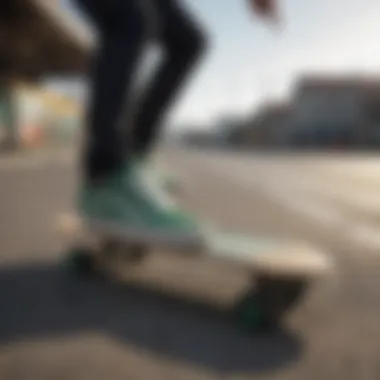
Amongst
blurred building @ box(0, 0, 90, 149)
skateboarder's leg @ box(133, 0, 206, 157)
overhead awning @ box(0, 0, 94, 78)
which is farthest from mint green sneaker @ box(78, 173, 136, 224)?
overhead awning @ box(0, 0, 94, 78)

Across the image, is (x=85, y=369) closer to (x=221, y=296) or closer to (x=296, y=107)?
(x=221, y=296)

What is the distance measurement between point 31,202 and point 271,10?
2.29 m

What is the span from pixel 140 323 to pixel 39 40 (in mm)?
17859

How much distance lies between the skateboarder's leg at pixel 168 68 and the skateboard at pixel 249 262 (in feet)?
1.23

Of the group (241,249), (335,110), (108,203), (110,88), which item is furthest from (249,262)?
(335,110)

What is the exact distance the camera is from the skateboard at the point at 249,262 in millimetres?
1378

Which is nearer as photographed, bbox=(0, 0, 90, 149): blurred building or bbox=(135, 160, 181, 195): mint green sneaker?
bbox=(135, 160, 181, 195): mint green sneaker

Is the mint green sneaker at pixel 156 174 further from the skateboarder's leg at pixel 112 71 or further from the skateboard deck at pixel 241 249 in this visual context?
the skateboard deck at pixel 241 249

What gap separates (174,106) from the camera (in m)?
2.21

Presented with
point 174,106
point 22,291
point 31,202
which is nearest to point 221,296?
point 22,291

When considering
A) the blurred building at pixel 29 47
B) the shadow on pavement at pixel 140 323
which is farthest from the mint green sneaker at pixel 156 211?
the blurred building at pixel 29 47

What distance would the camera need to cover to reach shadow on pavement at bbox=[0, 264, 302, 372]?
1221 millimetres

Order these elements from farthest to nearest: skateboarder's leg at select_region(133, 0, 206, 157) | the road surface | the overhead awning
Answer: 1. the overhead awning
2. skateboarder's leg at select_region(133, 0, 206, 157)
3. the road surface

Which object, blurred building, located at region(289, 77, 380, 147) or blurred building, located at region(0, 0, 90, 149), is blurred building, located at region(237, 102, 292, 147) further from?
blurred building, located at region(0, 0, 90, 149)
